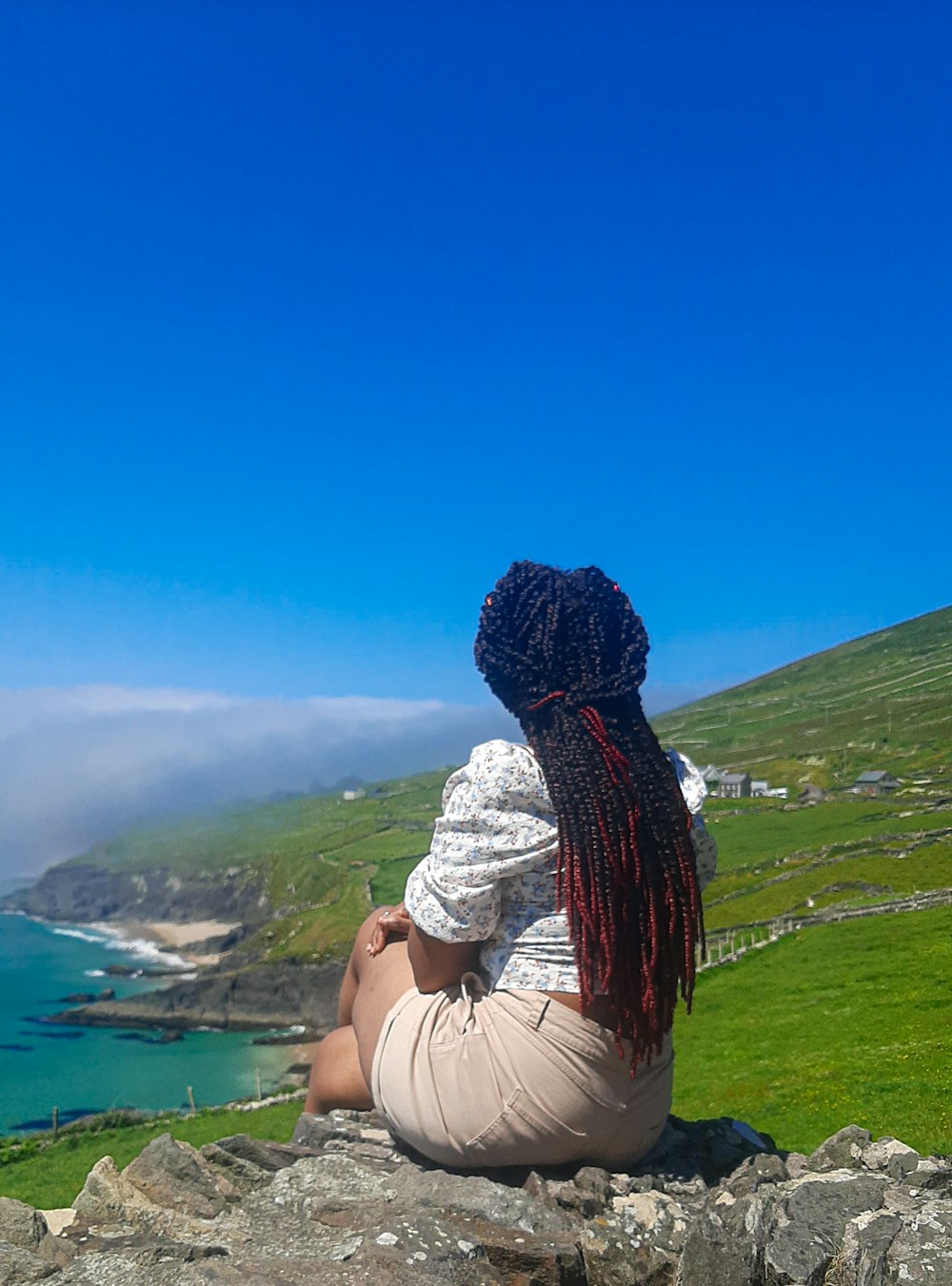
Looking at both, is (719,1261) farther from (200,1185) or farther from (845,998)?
(845,998)

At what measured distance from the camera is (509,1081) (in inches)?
155

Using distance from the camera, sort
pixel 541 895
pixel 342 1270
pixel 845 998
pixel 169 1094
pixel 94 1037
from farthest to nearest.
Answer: pixel 94 1037
pixel 169 1094
pixel 845 998
pixel 541 895
pixel 342 1270

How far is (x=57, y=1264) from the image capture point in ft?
11.4

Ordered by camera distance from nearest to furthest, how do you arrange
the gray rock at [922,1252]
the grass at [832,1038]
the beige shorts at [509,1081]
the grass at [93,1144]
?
the gray rock at [922,1252]
the beige shorts at [509,1081]
the grass at [832,1038]
the grass at [93,1144]

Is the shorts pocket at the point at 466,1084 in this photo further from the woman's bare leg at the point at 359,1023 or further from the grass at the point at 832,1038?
the grass at the point at 832,1038

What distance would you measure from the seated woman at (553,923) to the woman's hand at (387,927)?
0.27 metres

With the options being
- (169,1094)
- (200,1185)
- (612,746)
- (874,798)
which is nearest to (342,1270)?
(200,1185)

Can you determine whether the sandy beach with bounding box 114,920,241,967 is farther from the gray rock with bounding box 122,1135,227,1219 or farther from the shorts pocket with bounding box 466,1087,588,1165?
the shorts pocket with bounding box 466,1087,588,1165

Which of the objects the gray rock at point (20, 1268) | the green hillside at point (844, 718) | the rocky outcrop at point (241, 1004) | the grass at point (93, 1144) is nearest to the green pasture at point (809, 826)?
the green hillside at point (844, 718)

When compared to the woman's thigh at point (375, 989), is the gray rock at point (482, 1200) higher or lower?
lower

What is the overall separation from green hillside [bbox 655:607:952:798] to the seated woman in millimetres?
45153

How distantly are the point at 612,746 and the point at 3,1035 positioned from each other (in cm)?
8249

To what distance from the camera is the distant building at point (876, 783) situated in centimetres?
4997

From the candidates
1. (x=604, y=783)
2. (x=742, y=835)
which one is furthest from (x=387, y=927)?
(x=742, y=835)
